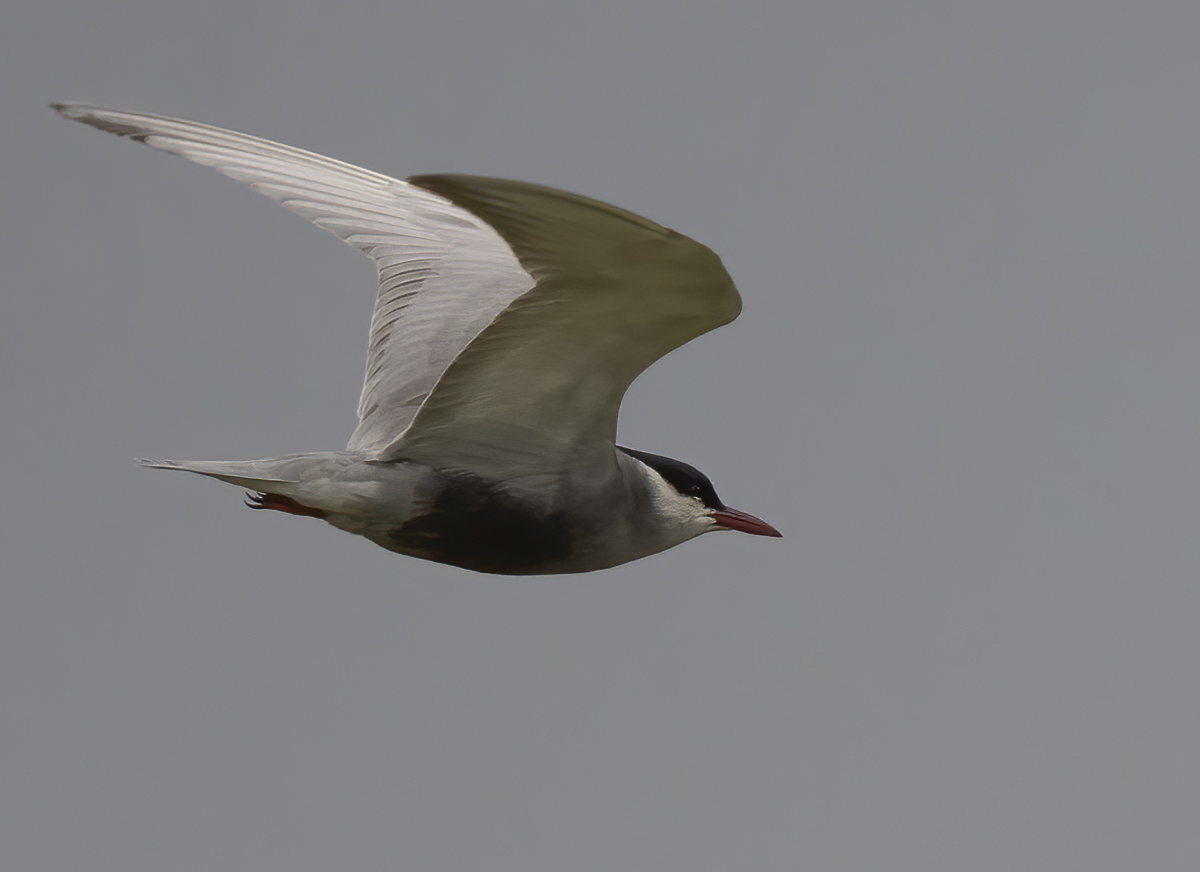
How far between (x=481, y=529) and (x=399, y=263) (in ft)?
3.68

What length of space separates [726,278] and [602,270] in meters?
0.24

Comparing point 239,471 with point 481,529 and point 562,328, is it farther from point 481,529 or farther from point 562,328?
point 562,328

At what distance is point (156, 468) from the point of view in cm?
300

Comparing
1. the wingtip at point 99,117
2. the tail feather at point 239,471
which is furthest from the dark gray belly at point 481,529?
the wingtip at point 99,117

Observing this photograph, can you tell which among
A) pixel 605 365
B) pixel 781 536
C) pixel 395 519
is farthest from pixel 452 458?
pixel 781 536

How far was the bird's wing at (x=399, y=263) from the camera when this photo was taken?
3.68 metres

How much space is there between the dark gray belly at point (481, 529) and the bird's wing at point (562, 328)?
0.08m

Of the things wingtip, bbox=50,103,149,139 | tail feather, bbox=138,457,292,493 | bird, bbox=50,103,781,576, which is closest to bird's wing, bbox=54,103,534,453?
bird, bbox=50,103,781,576

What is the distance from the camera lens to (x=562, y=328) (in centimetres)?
283

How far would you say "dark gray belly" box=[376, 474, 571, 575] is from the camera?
128 inches

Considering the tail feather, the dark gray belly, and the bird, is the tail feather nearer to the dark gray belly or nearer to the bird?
the bird

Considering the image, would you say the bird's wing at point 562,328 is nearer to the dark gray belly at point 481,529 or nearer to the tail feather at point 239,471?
the dark gray belly at point 481,529

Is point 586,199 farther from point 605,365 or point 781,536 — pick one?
point 781,536

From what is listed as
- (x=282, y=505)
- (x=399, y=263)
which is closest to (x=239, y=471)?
(x=282, y=505)
